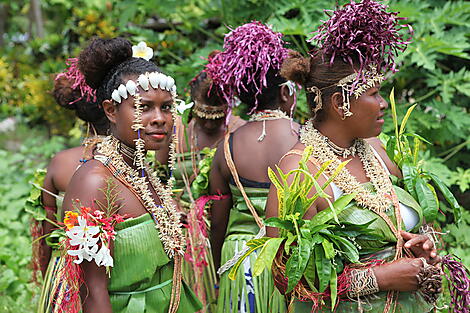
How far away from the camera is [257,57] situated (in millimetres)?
3100

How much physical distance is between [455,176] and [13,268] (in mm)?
3850

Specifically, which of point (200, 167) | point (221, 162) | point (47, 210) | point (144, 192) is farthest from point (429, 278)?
point (47, 210)

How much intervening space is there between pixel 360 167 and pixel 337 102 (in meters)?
0.31

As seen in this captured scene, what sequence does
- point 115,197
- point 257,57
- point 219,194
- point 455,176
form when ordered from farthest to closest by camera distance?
point 455,176 → point 219,194 → point 257,57 → point 115,197

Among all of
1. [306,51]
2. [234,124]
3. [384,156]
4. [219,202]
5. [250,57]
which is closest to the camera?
[384,156]

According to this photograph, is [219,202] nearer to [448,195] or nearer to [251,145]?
[251,145]

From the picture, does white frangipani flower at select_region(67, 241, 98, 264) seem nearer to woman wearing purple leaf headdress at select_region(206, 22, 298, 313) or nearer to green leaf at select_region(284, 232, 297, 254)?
green leaf at select_region(284, 232, 297, 254)

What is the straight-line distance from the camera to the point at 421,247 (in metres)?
2.19

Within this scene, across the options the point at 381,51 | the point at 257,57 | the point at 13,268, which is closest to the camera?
the point at 381,51

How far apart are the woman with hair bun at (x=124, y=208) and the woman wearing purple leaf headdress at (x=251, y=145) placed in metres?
0.77

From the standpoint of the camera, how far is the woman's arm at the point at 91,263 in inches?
79.0

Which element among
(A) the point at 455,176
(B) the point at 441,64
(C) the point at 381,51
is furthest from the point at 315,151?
(B) the point at 441,64

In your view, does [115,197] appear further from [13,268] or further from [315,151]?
[13,268]

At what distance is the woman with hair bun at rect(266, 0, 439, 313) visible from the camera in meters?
2.11
